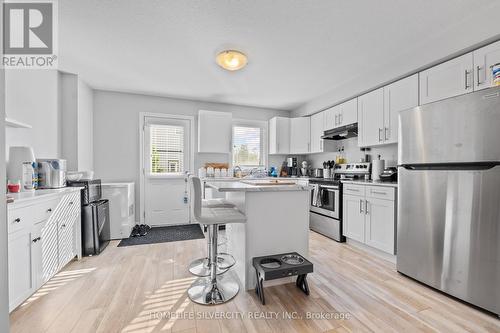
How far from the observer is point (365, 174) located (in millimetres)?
3543

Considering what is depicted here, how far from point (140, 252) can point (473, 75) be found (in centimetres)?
420

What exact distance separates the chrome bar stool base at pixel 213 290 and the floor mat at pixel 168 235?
1518mm

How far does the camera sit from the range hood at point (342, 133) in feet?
11.9

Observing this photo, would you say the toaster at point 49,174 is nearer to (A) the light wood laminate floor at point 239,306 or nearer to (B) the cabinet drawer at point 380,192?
(A) the light wood laminate floor at point 239,306

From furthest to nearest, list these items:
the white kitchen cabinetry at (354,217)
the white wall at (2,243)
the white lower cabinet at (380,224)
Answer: the white kitchen cabinetry at (354,217), the white lower cabinet at (380,224), the white wall at (2,243)

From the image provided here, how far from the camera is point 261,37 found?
239cm

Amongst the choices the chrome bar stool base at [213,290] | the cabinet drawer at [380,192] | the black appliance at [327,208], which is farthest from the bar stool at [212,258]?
the black appliance at [327,208]

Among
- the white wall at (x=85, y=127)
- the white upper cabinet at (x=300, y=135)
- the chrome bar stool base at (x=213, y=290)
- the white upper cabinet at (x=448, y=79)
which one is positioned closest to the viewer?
the chrome bar stool base at (x=213, y=290)

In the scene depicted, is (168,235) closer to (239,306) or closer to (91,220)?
(91,220)

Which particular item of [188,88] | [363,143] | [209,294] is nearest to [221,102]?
[188,88]

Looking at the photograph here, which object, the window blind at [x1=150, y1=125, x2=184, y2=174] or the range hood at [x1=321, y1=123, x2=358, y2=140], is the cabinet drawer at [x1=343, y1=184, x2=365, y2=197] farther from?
Result: the window blind at [x1=150, y1=125, x2=184, y2=174]

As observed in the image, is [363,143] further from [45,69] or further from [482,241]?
[45,69]

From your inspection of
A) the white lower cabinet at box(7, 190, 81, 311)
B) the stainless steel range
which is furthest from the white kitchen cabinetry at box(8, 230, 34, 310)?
the stainless steel range

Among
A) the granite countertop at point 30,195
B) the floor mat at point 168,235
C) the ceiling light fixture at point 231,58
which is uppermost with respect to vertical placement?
the ceiling light fixture at point 231,58
